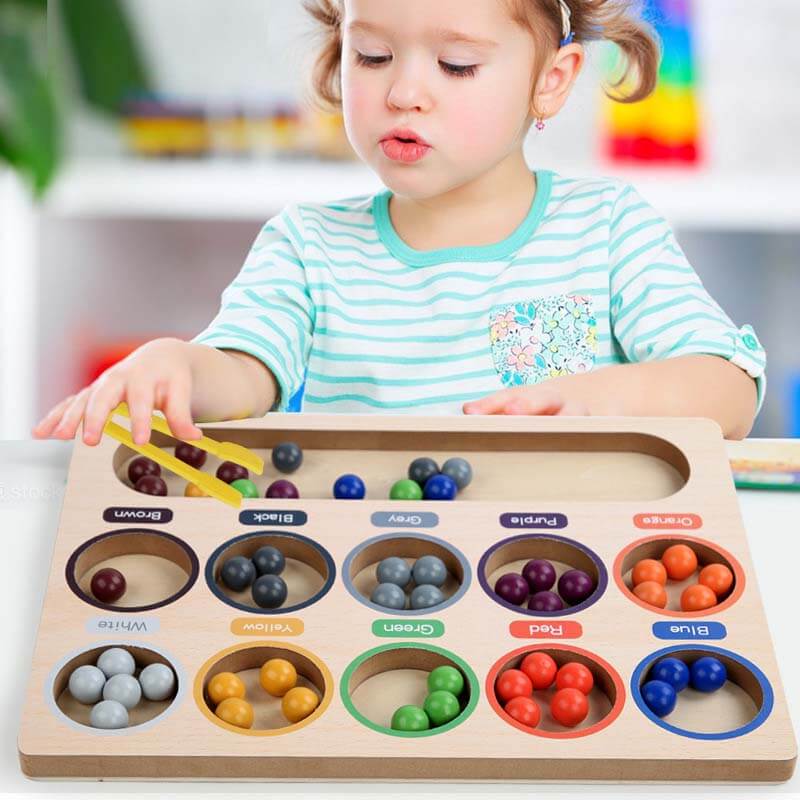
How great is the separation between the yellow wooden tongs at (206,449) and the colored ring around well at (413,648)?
11 cm

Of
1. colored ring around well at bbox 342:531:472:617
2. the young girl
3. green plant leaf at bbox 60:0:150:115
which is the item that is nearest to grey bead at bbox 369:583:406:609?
colored ring around well at bbox 342:531:472:617

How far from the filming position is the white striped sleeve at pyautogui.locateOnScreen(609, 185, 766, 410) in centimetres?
81

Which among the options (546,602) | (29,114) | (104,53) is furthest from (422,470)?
(104,53)

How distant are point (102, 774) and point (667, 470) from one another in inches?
12.9

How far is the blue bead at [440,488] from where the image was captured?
2.00 ft

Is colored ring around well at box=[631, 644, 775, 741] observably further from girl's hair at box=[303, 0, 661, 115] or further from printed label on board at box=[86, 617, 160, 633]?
girl's hair at box=[303, 0, 661, 115]

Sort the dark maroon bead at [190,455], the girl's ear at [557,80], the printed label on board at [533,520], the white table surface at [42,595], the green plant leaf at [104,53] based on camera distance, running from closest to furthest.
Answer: the white table surface at [42,595], the printed label on board at [533,520], the dark maroon bead at [190,455], the girl's ear at [557,80], the green plant leaf at [104,53]

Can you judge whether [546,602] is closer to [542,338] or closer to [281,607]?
[281,607]

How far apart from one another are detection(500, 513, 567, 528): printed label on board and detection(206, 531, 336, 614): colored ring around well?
8cm

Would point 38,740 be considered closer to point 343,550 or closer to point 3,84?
point 343,550

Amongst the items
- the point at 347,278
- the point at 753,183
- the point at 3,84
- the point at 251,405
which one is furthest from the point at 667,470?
the point at 753,183

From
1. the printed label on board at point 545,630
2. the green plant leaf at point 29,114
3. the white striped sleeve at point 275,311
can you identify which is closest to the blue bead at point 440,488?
the printed label on board at point 545,630

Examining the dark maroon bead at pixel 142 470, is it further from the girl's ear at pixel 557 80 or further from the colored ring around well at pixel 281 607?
the girl's ear at pixel 557 80

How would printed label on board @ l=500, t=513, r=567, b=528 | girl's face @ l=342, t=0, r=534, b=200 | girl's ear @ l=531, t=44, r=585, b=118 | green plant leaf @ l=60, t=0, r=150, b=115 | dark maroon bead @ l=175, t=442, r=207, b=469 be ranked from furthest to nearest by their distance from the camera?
green plant leaf @ l=60, t=0, r=150, b=115
girl's ear @ l=531, t=44, r=585, b=118
girl's face @ l=342, t=0, r=534, b=200
dark maroon bead @ l=175, t=442, r=207, b=469
printed label on board @ l=500, t=513, r=567, b=528
